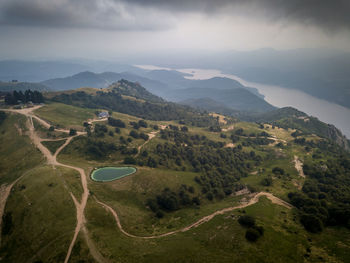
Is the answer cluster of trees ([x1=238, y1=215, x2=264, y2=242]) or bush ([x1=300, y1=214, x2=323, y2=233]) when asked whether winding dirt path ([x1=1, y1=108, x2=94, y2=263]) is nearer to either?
cluster of trees ([x1=238, y1=215, x2=264, y2=242])

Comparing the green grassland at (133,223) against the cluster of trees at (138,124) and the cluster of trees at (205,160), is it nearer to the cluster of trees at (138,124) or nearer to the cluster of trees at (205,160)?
the cluster of trees at (205,160)

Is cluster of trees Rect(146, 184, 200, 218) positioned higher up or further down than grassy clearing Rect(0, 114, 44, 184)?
further down

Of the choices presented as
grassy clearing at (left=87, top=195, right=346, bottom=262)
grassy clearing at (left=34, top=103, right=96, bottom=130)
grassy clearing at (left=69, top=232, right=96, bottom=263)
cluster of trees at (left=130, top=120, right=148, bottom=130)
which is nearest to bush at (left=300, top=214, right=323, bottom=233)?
grassy clearing at (left=87, top=195, right=346, bottom=262)

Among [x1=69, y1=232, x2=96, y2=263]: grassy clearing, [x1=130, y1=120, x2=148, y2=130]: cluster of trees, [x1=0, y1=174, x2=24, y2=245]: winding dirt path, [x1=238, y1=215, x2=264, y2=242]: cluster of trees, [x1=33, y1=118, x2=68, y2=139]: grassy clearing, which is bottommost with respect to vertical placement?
[x1=0, y1=174, x2=24, y2=245]: winding dirt path

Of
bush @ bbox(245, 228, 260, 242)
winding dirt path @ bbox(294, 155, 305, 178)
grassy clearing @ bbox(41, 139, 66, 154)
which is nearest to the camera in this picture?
bush @ bbox(245, 228, 260, 242)

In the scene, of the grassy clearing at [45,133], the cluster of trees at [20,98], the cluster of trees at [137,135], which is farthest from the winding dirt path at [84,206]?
the cluster of trees at [20,98]

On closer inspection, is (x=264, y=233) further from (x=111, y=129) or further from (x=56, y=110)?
(x=56, y=110)

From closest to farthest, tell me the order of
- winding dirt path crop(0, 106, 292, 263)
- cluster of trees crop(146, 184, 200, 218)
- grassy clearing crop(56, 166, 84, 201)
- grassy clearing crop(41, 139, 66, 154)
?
winding dirt path crop(0, 106, 292, 263), grassy clearing crop(56, 166, 84, 201), cluster of trees crop(146, 184, 200, 218), grassy clearing crop(41, 139, 66, 154)
